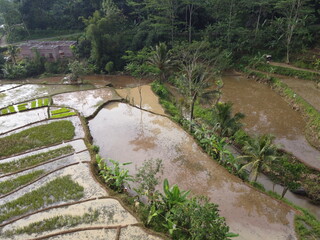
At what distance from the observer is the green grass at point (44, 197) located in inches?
431

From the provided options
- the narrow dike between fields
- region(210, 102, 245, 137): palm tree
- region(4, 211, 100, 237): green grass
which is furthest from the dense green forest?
region(4, 211, 100, 237): green grass

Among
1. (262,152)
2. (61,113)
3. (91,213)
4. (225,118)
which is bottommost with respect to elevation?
(91,213)

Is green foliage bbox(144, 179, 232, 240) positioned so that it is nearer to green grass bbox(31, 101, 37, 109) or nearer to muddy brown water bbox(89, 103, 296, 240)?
muddy brown water bbox(89, 103, 296, 240)

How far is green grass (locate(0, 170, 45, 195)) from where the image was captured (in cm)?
1214

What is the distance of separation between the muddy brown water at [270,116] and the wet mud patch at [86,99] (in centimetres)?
1117

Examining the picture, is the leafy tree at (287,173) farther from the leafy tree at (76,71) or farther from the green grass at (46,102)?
the leafy tree at (76,71)

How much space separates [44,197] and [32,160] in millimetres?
3480

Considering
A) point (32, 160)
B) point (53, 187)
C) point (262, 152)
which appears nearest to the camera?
point (262, 152)

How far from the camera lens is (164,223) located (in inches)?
404

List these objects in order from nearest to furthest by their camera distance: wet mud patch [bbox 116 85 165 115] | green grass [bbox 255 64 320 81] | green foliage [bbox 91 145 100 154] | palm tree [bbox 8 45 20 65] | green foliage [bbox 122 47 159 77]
→ green foliage [bbox 91 145 100 154], wet mud patch [bbox 116 85 165 115], green grass [bbox 255 64 320 81], green foliage [bbox 122 47 159 77], palm tree [bbox 8 45 20 65]

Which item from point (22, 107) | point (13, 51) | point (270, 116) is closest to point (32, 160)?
point (22, 107)

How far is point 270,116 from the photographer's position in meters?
18.8

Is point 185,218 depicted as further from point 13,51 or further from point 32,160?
point 13,51

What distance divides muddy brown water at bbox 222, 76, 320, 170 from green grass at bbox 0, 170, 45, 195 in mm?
13150
